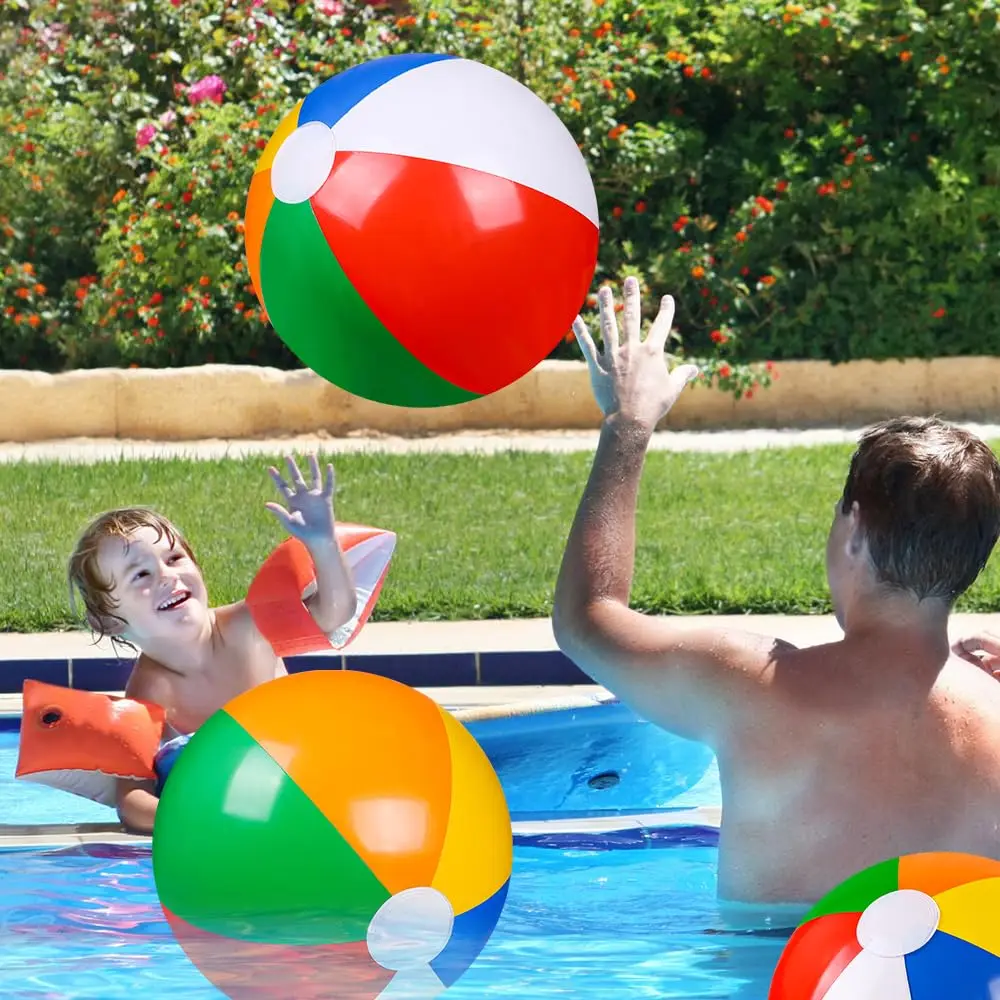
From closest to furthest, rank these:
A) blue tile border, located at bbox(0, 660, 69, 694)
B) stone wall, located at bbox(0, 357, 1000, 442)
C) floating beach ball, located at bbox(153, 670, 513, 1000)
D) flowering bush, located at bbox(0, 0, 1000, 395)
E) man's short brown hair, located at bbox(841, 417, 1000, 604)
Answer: man's short brown hair, located at bbox(841, 417, 1000, 604) < floating beach ball, located at bbox(153, 670, 513, 1000) < blue tile border, located at bbox(0, 660, 69, 694) < stone wall, located at bbox(0, 357, 1000, 442) < flowering bush, located at bbox(0, 0, 1000, 395)

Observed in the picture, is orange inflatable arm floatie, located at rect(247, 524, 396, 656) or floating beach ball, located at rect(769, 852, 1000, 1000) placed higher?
floating beach ball, located at rect(769, 852, 1000, 1000)

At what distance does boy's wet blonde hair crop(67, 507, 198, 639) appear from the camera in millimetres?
5078

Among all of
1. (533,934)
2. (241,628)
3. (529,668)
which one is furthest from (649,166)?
(533,934)

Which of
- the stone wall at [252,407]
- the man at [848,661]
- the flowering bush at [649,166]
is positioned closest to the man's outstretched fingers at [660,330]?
the man at [848,661]

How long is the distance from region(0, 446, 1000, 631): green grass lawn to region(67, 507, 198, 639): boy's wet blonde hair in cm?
308

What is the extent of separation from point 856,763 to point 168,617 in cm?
251

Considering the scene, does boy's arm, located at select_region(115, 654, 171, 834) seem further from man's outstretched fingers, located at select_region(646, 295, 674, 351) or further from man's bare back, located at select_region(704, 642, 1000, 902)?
man's outstretched fingers, located at select_region(646, 295, 674, 351)

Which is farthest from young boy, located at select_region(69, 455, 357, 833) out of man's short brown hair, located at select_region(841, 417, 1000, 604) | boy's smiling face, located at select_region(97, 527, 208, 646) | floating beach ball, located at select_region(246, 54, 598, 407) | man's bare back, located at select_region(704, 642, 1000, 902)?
man's short brown hair, located at select_region(841, 417, 1000, 604)

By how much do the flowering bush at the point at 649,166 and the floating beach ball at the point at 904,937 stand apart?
35.4 feet

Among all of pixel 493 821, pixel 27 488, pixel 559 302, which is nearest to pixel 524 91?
pixel 559 302

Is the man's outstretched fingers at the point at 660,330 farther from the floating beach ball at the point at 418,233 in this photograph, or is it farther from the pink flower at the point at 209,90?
the pink flower at the point at 209,90

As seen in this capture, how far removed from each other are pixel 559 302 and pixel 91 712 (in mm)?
1769

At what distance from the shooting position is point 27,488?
1091cm

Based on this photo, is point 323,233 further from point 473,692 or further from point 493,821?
point 473,692
